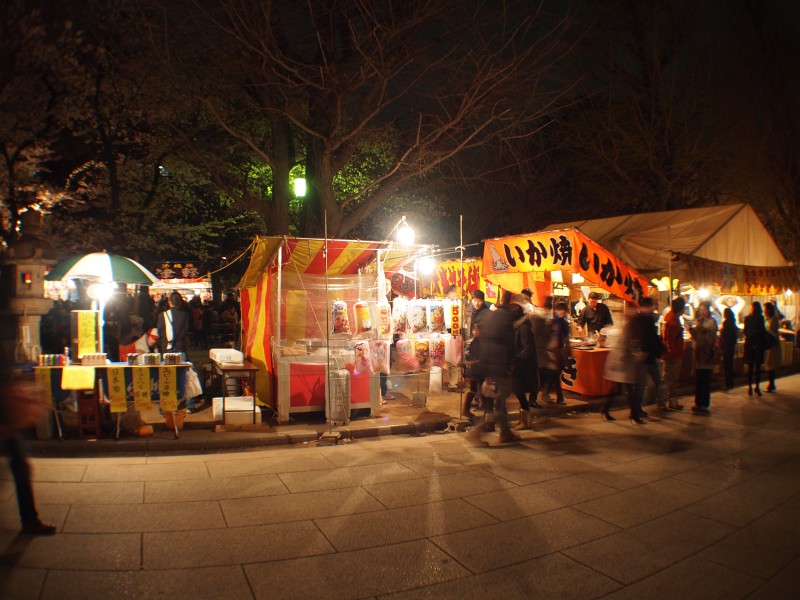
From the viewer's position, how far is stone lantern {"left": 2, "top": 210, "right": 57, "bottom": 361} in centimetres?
867

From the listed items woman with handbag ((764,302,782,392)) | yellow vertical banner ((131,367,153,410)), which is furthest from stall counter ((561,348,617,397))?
yellow vertical banner ((131,367,153,410))

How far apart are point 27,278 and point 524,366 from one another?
836cm

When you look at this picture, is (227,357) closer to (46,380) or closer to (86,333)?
(86,333)

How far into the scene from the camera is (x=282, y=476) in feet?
19.8

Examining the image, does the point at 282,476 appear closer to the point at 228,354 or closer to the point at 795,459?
the point at 228,354

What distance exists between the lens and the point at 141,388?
24.4 ft

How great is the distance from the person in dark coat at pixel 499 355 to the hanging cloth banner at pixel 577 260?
9.80 feet

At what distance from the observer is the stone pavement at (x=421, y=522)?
A: 3.73 meters

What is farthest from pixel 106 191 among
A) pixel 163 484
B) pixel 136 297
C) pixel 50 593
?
pixel 50 593

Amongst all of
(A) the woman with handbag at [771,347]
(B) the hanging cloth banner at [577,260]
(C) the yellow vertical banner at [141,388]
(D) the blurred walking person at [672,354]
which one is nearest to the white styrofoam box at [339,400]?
(C) the yellow vertical banner at [141,388]

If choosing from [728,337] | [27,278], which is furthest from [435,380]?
[27,278]

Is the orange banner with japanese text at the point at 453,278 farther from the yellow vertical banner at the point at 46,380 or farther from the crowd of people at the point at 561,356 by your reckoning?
the yellow vertical banner at the point at 46,380

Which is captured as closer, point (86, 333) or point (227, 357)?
point (86, 333)

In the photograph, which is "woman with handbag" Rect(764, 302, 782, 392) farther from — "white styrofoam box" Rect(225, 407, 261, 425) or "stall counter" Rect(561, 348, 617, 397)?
"white styrofoam box" Rect(225, 407, 261, 425)
